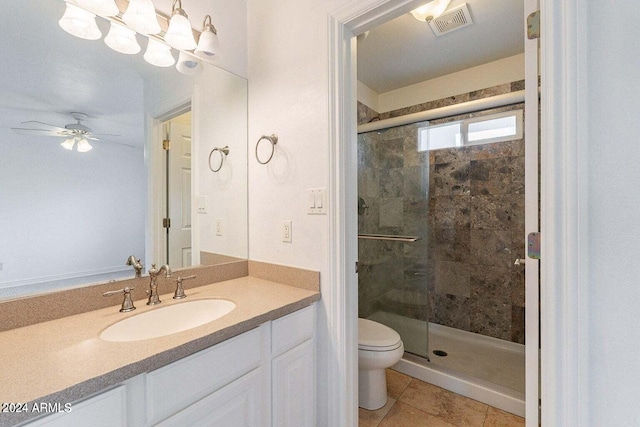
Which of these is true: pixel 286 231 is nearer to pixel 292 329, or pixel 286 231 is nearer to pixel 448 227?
pixel 292 329

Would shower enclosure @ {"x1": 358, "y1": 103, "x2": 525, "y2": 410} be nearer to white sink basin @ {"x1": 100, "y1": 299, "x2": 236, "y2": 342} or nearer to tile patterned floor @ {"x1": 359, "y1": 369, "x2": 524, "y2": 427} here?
tile patterned floor @ {"x1": 359, "y1": 369, "x2": 524, "y2": 427}

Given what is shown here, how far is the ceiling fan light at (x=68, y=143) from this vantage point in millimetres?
1026

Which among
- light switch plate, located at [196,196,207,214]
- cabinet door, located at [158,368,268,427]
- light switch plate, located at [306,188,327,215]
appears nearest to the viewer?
cabinet door, located at [158,368,268,427]

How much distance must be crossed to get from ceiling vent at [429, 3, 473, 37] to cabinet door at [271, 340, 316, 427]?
6.92 ft

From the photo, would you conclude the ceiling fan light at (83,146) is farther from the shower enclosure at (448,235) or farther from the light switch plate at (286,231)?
the shower enclosure at (448,235)

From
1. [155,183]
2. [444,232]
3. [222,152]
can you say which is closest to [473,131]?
[444,232]

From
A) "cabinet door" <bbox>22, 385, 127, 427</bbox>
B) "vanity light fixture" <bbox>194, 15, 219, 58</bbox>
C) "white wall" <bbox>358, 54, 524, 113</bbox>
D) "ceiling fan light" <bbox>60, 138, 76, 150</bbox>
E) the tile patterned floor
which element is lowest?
the tile patterned floor

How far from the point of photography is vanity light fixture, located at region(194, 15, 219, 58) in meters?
1.32
